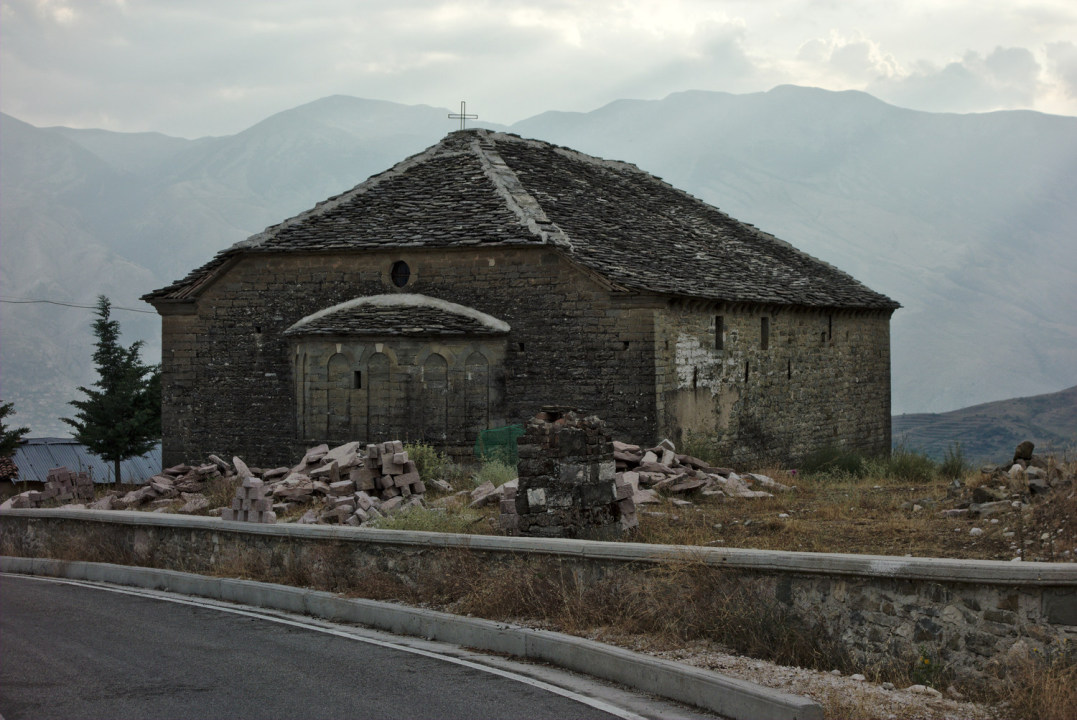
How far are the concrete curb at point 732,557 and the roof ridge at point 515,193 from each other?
10.7 meters

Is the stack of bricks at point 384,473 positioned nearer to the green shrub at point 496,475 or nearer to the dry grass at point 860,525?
the green shrub at point 496,475

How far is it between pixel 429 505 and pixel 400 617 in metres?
5.97

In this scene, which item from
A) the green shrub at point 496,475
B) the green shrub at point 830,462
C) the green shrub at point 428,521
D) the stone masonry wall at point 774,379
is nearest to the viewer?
the green shrub at point 428,521

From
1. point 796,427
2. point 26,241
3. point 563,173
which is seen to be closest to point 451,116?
point 563,173

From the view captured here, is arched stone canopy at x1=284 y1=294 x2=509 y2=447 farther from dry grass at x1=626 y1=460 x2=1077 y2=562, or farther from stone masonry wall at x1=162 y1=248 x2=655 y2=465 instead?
dry grass at x1=626 y1=460 x2=1077 y2=562

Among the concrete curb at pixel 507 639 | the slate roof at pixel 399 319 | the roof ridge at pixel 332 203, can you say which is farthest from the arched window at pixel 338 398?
the concrete curb at pixel 507 639

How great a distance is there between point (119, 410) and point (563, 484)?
114 ft

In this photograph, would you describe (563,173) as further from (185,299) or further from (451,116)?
(185,299)

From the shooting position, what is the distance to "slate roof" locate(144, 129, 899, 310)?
23.0 metres

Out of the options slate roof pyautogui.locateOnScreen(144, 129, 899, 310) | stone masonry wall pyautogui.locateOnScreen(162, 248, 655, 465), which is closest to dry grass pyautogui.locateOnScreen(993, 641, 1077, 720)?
stone masonry wall pyautogui.locateOnScreen(162, 248, 655, 465)

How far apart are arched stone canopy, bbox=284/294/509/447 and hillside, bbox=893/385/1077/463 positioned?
70.8 metres

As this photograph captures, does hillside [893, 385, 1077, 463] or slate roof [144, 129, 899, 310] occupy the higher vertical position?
slate roof [144, 129, 899, 310]

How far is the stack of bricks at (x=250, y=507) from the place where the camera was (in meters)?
14.8

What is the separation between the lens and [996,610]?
733cm
